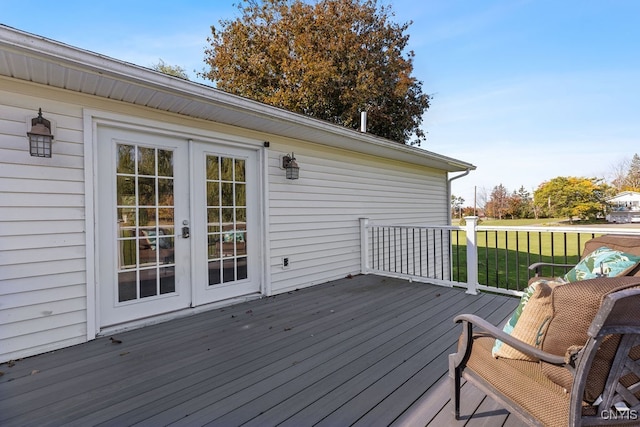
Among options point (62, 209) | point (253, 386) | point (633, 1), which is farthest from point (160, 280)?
point (633, 1)

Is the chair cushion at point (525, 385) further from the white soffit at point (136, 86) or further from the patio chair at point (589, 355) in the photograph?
the white soffit at point (136, 86)

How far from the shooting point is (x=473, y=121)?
39.9 feet

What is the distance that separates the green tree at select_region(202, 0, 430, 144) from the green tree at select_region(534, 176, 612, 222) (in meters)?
17.3

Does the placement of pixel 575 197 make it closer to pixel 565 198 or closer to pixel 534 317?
pixel 565 198

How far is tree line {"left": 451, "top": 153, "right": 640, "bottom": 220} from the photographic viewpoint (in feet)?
72.6

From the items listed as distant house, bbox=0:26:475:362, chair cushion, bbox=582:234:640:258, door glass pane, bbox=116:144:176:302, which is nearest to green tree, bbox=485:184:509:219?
distant house, bbox=0:26:475:362

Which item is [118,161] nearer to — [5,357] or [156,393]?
[5,357]

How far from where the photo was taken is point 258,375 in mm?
2189

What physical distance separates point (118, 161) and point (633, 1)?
811 centimetres

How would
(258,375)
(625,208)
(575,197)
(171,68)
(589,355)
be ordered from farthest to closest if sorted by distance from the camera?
(625,208)
(575,197)
(171,68)
(258,375)
(589,355)

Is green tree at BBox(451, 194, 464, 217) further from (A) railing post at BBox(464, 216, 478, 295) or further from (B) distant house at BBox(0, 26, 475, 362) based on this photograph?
(B) distant house at BBox(0, 26, 475, 362)

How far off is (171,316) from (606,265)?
3.59 m

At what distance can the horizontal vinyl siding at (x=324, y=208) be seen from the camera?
14.5ft

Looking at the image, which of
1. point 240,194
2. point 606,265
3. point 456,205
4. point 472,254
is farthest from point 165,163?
point 456,205
